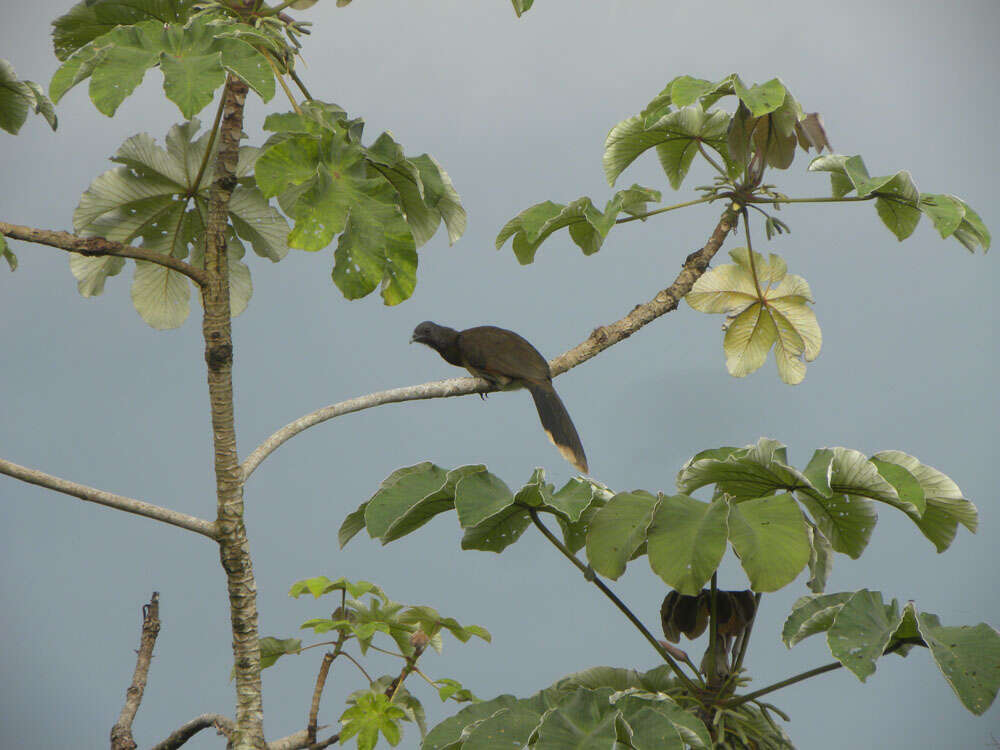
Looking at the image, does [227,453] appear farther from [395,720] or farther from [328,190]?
[395,720]

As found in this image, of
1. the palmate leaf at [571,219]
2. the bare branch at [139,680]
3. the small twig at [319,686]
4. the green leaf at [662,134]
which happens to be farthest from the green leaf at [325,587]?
the green leaf at [662,134]

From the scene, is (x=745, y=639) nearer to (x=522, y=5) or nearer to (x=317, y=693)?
(x=317, y=693)

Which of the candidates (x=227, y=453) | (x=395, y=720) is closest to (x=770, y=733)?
(x=395, y=720)

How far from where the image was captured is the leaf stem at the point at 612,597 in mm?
1918

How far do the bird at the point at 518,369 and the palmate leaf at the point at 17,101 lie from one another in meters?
1.21

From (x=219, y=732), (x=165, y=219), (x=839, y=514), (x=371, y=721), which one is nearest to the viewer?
(x=839, y=514)

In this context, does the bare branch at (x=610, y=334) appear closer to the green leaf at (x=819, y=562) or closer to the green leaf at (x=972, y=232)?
the green leaf at (x=972, y=232)

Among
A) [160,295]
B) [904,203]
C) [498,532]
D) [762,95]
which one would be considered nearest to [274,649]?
[498,532]

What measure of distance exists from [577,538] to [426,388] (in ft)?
1.78

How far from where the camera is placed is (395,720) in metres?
2.34

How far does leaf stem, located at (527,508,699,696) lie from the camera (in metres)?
1.92

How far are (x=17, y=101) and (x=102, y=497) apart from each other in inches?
46.2

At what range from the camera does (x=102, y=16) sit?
91.7 inches

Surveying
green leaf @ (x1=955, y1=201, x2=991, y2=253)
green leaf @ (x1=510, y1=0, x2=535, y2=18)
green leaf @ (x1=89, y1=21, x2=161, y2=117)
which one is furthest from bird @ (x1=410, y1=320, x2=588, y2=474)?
green leaf @ (x1=89, y1=21, x2=161, y2=117)
